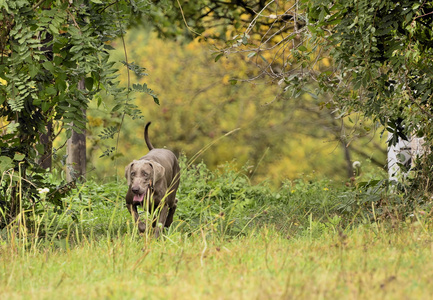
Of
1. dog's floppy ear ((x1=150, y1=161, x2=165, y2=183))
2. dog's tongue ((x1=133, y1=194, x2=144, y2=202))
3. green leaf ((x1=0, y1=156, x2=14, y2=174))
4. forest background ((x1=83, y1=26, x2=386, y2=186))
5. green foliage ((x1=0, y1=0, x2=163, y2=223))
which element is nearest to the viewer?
green foliage ((x1=0, y1=0, x2=163, y2=223))

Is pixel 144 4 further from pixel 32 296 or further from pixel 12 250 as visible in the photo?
pixel 32 296

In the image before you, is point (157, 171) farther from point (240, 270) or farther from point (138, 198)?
point (240, 270)

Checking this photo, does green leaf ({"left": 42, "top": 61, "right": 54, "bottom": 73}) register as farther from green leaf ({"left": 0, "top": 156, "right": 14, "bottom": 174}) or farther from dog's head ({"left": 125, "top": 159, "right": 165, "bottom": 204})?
dog's head ({"left": 125, "top": 159, "right": 165, "bottom": 204})

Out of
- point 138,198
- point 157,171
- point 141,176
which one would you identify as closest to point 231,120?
point 157,171

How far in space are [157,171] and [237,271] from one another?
3.23 meters

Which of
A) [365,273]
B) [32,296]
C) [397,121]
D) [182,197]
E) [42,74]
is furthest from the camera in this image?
[182,197]

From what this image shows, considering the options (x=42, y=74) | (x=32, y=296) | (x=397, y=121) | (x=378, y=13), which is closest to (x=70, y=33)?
(x=42, y=74)

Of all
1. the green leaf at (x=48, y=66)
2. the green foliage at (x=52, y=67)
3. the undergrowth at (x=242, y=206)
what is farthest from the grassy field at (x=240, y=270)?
the green leaf at (x=48, y=66)

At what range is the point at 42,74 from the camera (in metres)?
4.81

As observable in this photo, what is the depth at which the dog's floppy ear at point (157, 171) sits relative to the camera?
250 inches

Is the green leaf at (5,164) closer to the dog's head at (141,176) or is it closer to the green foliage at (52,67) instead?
the green foliage at (52,67)

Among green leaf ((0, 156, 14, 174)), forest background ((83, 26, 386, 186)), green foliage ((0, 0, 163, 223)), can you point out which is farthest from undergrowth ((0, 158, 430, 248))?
forest background ((83, 26, 386, 186))

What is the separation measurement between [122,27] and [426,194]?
3.17 meters

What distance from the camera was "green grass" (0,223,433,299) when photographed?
278cm
